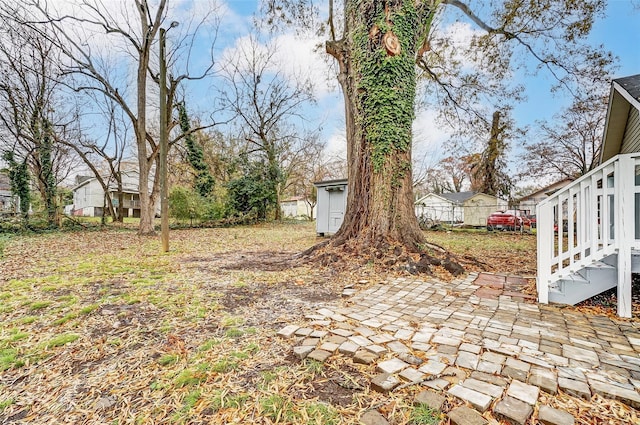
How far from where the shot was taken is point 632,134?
19.7ft

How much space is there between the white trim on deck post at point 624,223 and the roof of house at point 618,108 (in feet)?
5.70

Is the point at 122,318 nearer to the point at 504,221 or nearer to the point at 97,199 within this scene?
the point at 504,221

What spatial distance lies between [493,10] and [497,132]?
5818mm

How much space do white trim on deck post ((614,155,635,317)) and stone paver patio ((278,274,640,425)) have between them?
298 millimetres

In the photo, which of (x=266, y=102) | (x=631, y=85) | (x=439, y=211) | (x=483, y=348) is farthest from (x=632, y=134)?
(x=266, y=102)

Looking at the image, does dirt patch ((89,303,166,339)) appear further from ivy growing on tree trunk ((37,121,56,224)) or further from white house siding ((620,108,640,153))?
ivy growing on tree trunk ((37,121,56,224))

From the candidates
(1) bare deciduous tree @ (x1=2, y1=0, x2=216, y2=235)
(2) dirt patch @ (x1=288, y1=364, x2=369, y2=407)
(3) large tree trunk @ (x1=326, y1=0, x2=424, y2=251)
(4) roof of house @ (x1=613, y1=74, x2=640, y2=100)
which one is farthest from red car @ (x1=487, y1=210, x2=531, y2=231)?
(2) dirt patch @ (x1=288, y1=364, x2=369, y2=407)

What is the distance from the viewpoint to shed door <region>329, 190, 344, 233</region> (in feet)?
33.3

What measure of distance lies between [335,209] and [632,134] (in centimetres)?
739

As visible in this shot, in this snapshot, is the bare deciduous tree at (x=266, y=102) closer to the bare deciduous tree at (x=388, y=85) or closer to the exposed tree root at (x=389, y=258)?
the bare deciduous tree at (x=388, y=85)

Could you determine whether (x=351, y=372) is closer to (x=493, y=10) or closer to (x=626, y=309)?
(x=626, y=309)

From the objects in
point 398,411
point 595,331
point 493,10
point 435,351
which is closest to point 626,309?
point 595,331

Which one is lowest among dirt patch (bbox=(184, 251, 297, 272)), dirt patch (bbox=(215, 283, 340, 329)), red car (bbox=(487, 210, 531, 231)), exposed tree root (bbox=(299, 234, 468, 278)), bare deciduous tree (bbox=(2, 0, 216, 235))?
dirt patch (bbox=(215, 283, 340, 329))

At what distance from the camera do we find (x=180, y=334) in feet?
7.91
